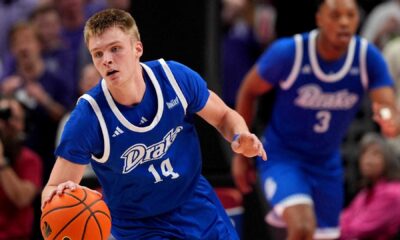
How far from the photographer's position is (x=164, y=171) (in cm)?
575

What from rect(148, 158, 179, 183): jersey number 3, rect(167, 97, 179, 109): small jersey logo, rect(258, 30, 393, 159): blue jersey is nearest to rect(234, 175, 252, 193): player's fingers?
rect(258, 30, 393, 159): blue jersey

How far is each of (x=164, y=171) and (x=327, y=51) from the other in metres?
2.57

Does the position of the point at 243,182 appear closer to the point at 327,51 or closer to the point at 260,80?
the point at 260,80

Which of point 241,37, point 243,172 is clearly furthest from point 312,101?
point 241,37

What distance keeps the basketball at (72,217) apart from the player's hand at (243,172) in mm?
2788

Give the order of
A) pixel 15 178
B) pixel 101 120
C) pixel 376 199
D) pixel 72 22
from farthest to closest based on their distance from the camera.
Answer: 1. pixel 72 22
2. pixel 376 199
3. pixel 15 178
4. pixel 101 120

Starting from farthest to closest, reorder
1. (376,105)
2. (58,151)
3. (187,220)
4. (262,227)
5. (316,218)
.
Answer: (262,227)
(316,218)
(376,105)
(187,220)
(58,151)

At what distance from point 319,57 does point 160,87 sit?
247 centimetres

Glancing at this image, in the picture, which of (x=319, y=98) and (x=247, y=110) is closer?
(x=319, y=98)

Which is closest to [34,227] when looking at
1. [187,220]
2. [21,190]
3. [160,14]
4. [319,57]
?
[21,190]

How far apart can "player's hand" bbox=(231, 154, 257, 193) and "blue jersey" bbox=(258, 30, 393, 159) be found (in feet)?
1.29

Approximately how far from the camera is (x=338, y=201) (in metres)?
8.22

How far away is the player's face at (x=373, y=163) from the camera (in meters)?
9.17

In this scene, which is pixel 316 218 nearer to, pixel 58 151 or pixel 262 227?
pixel 262 227
